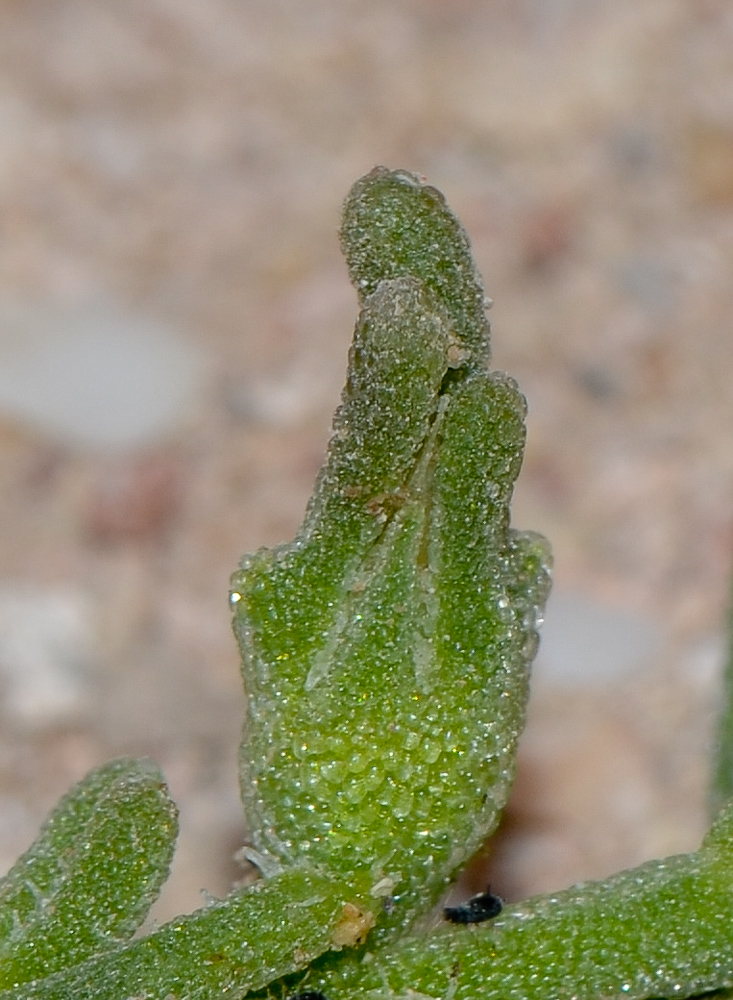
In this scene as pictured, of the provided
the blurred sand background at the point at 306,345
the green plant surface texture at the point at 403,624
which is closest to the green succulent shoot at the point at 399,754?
the green plant surface texture at the point at 403,624

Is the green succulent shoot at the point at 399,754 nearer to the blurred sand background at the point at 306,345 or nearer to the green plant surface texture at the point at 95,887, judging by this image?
the green plant surface texture at the point at 95,887

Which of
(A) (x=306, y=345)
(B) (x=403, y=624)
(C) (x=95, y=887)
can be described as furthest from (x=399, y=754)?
(A) (x=306, y=345)

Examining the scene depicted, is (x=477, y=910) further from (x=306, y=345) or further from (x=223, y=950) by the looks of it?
(x=306, y=345)

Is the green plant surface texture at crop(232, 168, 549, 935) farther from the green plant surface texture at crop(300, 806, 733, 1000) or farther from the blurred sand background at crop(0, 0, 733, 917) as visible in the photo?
the blurred sand background at crop(0, 0, 733, 917)

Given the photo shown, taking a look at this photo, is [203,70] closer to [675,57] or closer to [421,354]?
[675,57]

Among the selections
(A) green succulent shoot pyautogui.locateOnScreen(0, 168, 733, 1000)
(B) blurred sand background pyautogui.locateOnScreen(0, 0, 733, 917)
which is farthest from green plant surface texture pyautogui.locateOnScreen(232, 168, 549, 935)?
(B) blurred sand background pyautogui.locateOnScreen(0, 0, 733, 917)

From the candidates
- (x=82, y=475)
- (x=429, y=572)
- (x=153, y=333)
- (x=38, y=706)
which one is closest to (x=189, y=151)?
(x=153, y=333)

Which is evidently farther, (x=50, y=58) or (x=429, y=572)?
(x=50, y=58)
